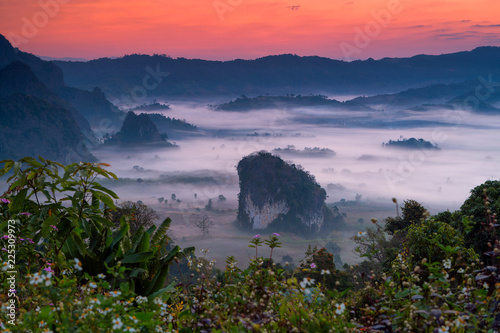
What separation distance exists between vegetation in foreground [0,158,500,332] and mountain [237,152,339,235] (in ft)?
389

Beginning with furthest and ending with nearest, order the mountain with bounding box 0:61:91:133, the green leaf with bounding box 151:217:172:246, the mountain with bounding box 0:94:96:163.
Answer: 1. the mountain with bounding box 0:61:91:133
2. the mountain with bounding box 0:94:96:163
3. the green leaf with bounding box 151:217:172:246

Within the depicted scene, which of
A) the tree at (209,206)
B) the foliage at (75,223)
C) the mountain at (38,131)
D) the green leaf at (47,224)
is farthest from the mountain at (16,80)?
the green leaf at (47,224)

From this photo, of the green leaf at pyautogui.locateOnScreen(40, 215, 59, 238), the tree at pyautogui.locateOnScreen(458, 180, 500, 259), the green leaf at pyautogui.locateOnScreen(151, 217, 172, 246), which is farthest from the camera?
the tree at pyautogui.locateOnScreen(458, 180, 500, 259)

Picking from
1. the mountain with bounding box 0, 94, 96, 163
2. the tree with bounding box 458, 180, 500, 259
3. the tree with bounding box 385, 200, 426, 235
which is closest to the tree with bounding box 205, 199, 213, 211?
the mountain with bounding box 0, 94, 96, 163

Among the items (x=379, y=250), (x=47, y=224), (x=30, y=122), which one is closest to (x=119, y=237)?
(x=47, y=224)

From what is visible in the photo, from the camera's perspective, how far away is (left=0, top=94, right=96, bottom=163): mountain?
534 ft

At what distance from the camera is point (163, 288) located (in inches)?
187

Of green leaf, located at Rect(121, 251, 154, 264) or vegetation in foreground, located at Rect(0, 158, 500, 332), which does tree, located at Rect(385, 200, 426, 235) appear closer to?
vegetation in foreground, located at Rect(0, 158, 500, 332)

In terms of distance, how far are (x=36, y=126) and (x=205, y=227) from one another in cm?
9920

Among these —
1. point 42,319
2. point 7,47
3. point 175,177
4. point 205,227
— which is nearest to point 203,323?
point 42,319

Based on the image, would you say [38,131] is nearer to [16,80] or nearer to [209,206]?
[16,80]

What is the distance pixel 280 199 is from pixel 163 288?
12275cm

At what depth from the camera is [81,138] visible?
180 m

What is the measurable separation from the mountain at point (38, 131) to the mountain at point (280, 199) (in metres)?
75.7
